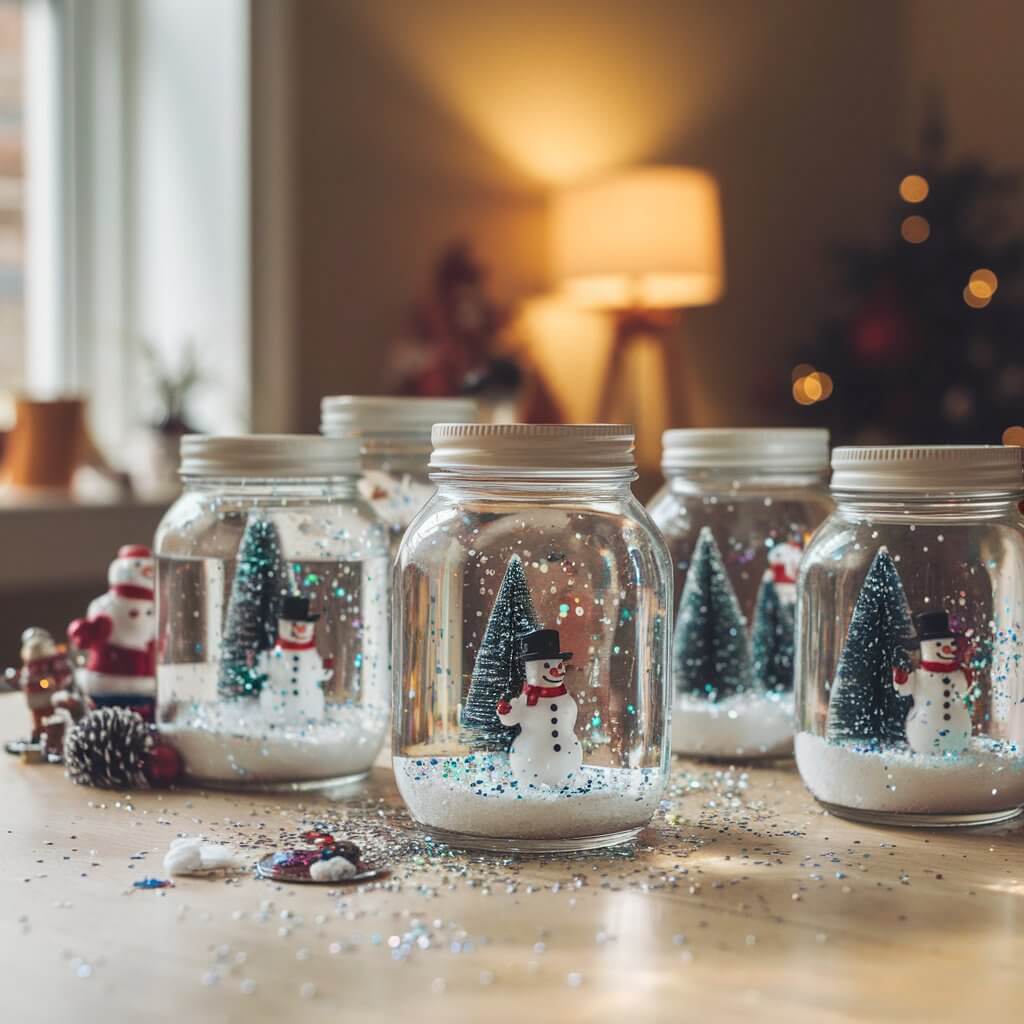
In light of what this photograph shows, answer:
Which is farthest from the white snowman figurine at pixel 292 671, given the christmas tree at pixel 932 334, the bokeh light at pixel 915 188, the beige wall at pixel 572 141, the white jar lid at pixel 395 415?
the bokeh light at pixel 915 188

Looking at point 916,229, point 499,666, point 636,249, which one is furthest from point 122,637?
point 916,229

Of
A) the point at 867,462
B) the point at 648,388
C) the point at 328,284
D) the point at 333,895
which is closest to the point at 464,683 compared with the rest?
the point at 333,895

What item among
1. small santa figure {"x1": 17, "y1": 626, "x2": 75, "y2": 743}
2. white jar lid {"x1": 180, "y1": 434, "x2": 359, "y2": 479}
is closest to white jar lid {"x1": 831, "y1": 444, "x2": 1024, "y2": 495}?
white jar lid {"x1": 180, "y1": 434, "x2": 359, "y2": 479}

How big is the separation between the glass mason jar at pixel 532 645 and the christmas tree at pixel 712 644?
186mm

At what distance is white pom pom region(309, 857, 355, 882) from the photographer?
75cm

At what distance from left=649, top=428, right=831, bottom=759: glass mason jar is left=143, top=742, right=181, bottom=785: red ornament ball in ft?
1.16

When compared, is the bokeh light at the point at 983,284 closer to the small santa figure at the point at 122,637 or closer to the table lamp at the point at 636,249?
the table lamp at the point at 636,249

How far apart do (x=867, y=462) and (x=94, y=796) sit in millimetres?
539

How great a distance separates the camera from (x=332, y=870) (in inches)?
29.6

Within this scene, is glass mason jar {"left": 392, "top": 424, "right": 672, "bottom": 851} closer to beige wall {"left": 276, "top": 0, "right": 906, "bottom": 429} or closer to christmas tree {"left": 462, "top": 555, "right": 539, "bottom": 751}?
christmas tree {"left": 462, "top": 555, "right": 539, "bottom": 751}

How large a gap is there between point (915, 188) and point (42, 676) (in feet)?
10.9

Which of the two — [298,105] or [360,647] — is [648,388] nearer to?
Result: [298,105]

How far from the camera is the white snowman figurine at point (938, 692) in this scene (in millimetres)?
852

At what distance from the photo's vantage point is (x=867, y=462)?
2.84 feet
